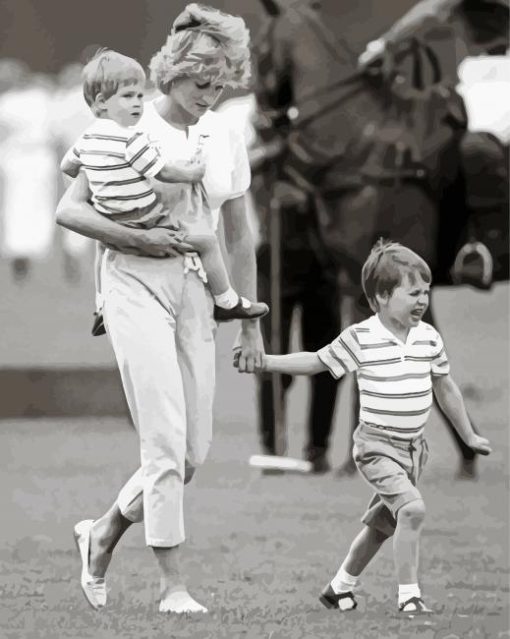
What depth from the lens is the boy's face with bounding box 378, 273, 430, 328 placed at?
427 cm

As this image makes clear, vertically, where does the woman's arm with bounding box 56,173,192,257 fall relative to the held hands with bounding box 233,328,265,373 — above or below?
above

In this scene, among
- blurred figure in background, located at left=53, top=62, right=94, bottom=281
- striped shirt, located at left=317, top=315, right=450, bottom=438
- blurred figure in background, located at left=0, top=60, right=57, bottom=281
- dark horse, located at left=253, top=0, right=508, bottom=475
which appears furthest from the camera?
blurred figure in background, located at left=0, top=60, right=57, bottom=281

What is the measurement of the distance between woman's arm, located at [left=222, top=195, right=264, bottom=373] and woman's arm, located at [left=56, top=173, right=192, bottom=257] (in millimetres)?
214

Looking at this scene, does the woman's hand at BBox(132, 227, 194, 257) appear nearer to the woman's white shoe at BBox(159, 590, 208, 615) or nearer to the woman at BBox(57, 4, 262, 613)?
the woman at BBox(57, 4, 262, 613)

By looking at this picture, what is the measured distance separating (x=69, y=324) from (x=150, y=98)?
3465 mm

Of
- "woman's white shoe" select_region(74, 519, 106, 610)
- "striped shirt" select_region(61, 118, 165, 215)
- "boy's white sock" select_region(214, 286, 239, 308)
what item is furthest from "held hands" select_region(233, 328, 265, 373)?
"woman's white shoe" select_region(74, 519, 106, 610)

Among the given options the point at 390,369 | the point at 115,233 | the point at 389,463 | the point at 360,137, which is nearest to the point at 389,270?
the point at 390,369

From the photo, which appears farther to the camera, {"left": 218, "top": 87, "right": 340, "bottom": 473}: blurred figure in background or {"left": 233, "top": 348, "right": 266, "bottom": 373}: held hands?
{"left": 218, "top": 87, "right": 340, "bottom": 473}: blurred figure in background

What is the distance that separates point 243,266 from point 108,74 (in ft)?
2.11

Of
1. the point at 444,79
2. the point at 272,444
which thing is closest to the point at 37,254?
the point at 272,444

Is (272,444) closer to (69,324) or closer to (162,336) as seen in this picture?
(69,324)

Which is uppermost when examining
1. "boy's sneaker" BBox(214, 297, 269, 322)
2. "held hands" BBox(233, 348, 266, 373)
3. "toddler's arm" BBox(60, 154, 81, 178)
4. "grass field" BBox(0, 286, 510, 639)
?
"toddler's arm" BBox(60, 154, 81, 178)

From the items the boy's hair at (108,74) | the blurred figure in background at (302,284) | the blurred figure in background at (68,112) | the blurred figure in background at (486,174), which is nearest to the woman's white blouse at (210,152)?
the boy's hair at (108,74)

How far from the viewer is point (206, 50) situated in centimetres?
423
